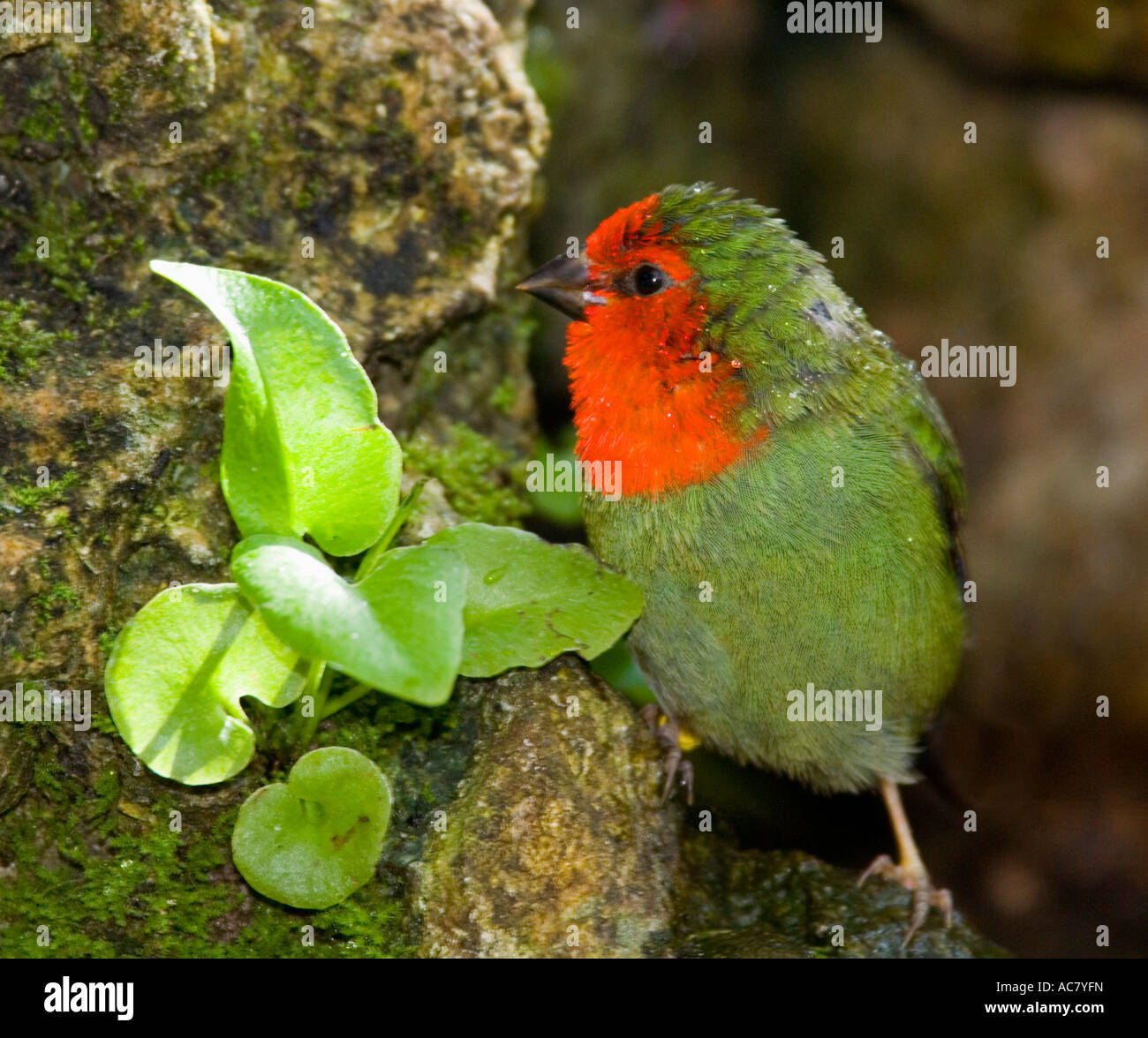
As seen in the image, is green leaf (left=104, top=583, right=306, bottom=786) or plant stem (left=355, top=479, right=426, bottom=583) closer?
green leaf (left=104, top=583, right=306, bottom=786)

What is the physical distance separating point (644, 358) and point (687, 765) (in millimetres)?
1068

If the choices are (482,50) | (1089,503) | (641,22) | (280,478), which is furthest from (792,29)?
(280,478)

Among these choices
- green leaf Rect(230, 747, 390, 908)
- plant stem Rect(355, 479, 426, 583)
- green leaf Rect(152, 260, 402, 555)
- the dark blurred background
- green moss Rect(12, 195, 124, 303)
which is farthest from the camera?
the dark blurred background

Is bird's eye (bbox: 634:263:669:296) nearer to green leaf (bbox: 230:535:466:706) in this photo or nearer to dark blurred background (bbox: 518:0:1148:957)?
green leaf (bbox: 230:535:466:706)

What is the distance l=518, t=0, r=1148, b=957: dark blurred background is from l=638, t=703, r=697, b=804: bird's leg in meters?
1.34

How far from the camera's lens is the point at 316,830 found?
8.46ft

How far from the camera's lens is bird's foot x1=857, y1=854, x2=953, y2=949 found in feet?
11.2

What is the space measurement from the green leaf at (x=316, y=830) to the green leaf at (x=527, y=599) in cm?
38

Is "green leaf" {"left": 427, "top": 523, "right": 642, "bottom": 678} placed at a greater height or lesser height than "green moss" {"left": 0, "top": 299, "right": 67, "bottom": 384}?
lesser

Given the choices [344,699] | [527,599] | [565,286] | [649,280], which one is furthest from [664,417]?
[344,699]

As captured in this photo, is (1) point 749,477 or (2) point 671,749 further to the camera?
(2) point 671,749

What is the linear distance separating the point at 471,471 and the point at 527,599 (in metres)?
0.81

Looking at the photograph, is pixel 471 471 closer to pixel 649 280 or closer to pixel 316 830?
pixel 649 280

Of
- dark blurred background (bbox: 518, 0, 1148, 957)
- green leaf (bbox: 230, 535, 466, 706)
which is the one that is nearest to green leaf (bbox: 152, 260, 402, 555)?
green leaf (bbox: 230, 535, 466, 706)
